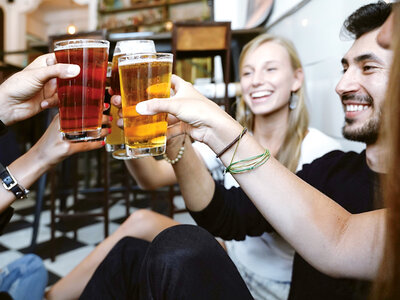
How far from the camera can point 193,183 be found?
3.13ft

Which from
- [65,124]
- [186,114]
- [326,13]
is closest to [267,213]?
[186,114]

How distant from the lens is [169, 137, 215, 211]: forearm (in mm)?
954

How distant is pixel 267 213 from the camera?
2.09 ft

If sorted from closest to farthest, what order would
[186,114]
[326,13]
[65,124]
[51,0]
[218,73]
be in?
[186,114] → [65,124] → [326,13] → [218,73] → [51,0]

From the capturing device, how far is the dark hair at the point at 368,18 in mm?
893

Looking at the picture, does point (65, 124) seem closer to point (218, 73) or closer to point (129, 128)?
point (129, 128)

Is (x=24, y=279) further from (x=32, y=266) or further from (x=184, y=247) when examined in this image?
(x=184, y=247)

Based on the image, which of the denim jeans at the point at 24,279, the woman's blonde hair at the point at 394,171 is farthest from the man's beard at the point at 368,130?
the denim jeans at the point at 24,279

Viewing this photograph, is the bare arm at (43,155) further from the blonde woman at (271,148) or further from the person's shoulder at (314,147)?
the person's shoulder at (314,147)

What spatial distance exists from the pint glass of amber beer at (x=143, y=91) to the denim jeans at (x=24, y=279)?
2.84 ft

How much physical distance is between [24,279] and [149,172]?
0.60 metres

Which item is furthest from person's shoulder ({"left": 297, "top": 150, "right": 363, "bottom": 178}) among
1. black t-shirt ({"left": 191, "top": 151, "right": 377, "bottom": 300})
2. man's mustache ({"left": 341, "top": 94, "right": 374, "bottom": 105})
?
man's mustache ({"left": 341, "top": 94, "right": 374, "bottom": 105})

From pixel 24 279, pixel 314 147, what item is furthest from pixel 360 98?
pixel 24 279

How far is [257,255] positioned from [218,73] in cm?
382
